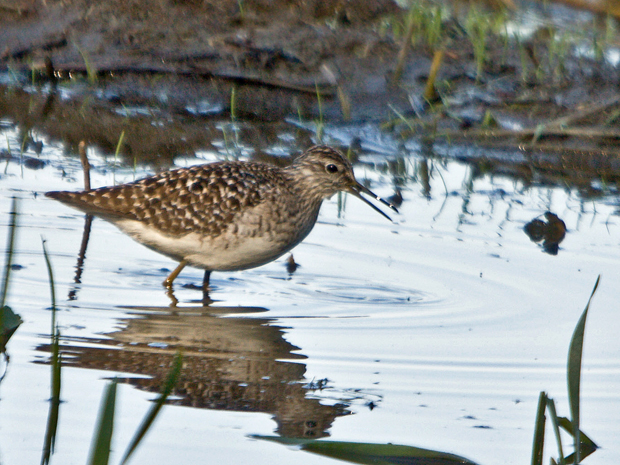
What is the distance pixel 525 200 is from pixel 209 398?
472 cm

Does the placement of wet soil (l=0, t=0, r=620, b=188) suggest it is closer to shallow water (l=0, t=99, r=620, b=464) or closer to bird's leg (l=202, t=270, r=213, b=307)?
shallow water (l=0, t=99, r=620, b=464)

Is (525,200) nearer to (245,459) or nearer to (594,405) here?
(594,405)

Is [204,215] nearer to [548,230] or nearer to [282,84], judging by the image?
[548,230]

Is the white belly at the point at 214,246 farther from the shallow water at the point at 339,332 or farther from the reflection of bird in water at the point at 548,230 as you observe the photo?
the reflection of bird in water at the point at 548,230

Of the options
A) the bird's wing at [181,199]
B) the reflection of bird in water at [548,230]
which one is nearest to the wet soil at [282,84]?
the reflection of bird in water at [548,230]

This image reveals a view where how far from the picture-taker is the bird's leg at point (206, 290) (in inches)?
228

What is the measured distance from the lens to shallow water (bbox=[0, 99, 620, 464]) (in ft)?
12.8

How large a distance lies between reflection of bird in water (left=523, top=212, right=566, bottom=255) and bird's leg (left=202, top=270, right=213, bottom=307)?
2.47 m

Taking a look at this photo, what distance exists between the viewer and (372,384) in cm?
444

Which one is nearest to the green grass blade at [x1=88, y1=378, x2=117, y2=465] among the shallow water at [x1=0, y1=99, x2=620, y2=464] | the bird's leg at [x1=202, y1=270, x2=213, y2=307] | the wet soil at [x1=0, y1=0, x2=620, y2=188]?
the shallow water at [x1=0, y1=99, x2=620, y2=464]

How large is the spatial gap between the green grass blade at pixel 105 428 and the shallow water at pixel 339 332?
1012 millimetres

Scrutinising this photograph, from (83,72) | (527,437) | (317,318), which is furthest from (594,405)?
(83,72)

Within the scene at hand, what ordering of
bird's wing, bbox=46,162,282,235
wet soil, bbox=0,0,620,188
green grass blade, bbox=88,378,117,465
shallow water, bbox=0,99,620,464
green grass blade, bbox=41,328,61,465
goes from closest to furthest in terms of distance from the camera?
1. green grass blade, bbox=88,378,117,465
2. green grass blade, bbox=41,328,61,465
3. shallow water, bbox=0,99,620,464
4. bird's wing, bbox=46,162,282,235
5. wet soil, bbox=0,0,620,188

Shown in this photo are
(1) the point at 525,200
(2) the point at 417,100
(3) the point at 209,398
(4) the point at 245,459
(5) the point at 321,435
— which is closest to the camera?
(4) the point at 245,459
